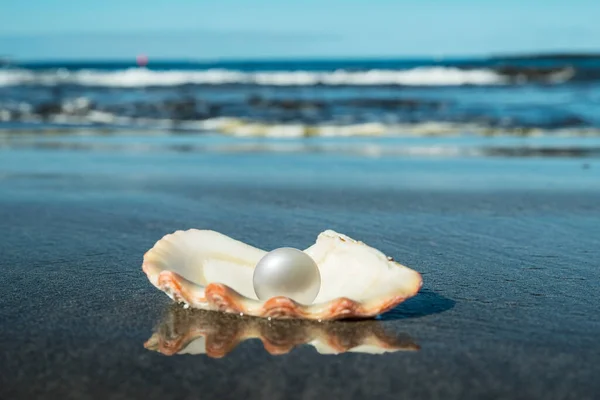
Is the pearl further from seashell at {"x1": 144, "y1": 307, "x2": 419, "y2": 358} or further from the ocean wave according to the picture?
the ocean wave

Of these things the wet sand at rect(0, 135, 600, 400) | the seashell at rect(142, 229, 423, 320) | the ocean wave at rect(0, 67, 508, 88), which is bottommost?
the ocean wave at rect(0, 67, 508, 88)

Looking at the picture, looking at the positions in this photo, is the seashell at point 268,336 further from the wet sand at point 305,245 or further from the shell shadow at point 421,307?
the shell shadow at point 421,307

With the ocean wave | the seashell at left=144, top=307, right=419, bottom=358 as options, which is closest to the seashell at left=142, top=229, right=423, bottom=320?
the seashell at left=144, top=307, right=419, bottom=358

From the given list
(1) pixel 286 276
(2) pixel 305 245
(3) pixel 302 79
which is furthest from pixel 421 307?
(3) pixel 302 79

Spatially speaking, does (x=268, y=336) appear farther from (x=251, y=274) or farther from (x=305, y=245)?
(x=305, y=245)

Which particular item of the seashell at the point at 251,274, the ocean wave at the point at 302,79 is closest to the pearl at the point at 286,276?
the seashell at the point at 251,274
